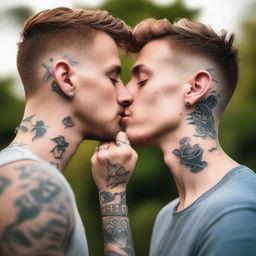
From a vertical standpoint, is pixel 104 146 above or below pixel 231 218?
above

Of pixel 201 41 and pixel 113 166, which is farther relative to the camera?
pixel 201 41

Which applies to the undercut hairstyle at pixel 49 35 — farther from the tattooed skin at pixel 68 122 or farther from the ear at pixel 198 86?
the ear at pixel 198 86

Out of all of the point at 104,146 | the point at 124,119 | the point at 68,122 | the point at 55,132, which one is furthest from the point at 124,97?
the point at 55,132

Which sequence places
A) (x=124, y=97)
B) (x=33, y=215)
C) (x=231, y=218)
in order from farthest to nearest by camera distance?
(x=124, y=97)
(x=231, y=218)
(x=33, y=215)

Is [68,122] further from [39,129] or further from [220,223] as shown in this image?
[220,223]

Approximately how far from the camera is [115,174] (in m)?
4.70

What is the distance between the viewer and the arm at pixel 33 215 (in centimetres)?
360

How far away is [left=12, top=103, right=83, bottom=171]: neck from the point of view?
4.21 meters

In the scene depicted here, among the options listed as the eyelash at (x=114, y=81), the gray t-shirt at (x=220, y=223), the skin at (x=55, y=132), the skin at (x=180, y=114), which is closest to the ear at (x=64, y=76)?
the skin at (x=55, y=132)

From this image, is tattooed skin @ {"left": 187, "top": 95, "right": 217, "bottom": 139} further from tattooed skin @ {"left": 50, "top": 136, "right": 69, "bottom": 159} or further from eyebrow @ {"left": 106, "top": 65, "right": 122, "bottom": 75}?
tattooed skin @ {"left": 50, "top": 136, "right": 69, "bottom": 159}

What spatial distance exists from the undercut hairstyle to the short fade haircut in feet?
2.46

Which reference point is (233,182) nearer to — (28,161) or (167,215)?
(167,215)

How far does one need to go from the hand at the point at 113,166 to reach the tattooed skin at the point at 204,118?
0.58 metres

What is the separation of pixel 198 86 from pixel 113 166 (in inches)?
37.7
